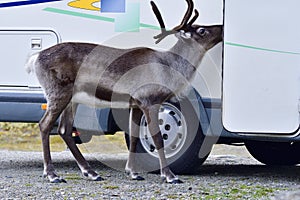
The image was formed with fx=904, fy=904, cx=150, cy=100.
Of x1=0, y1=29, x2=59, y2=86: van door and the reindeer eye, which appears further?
x1=0, y1=29, x2=59, y2=86: van door

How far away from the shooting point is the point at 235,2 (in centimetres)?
838

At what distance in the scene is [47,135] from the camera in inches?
350

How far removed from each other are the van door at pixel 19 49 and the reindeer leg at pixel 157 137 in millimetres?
1362

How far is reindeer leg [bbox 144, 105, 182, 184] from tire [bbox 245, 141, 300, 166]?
1.39m

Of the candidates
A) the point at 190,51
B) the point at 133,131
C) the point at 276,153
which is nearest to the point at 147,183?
the point at 133,131

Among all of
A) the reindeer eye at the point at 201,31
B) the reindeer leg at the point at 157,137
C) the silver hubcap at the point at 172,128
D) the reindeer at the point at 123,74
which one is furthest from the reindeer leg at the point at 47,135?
the reindeer eye at the point at 201,31

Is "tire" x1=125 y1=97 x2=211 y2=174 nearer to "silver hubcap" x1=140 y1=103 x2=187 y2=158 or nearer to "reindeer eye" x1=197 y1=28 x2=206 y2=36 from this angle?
"silver hubcap" x1=140 y1=103 x2=187 y2=158

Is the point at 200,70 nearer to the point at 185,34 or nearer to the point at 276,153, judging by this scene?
the point at 185,34

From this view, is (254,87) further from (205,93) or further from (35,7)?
(35,7)

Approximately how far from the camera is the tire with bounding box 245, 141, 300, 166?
32.5 ft

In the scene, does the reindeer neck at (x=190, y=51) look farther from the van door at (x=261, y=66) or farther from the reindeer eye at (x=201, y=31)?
the van door at (x=261, y=66)

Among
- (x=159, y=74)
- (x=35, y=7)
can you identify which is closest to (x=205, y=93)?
(x=159, y=74)

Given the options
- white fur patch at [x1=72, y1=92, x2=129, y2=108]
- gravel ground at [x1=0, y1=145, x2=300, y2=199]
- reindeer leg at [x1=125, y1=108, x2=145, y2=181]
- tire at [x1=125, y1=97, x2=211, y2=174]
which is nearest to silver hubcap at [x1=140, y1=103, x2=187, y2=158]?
tire at [x1=125, y1=97, x2=211, y2=174]

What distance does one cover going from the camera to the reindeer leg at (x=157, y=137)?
341 inches
